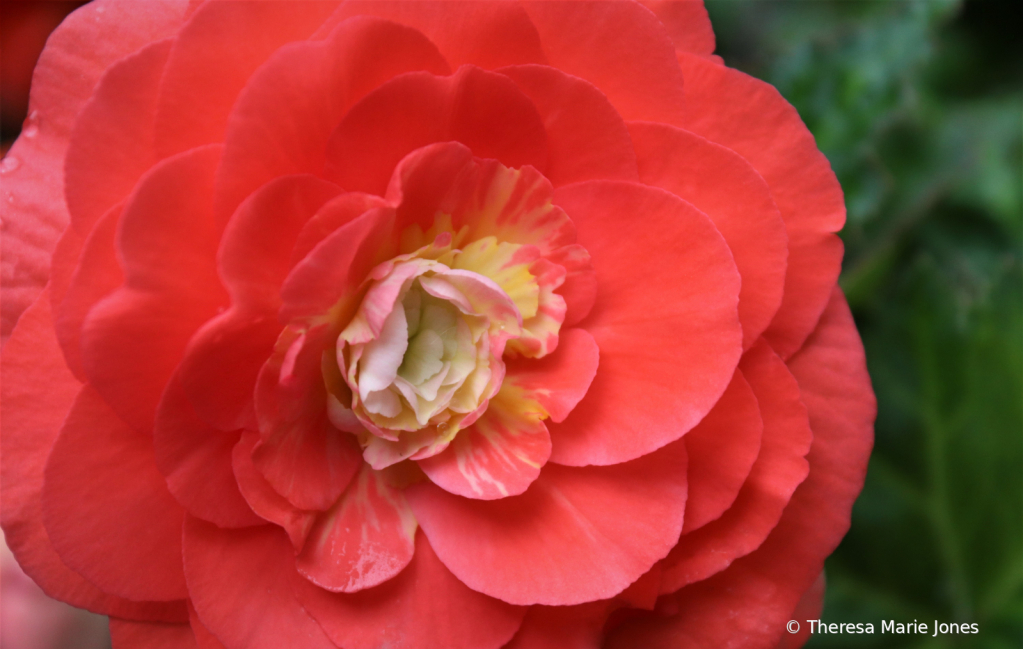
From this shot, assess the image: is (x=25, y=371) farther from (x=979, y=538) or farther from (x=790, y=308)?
(x=979, y=538)

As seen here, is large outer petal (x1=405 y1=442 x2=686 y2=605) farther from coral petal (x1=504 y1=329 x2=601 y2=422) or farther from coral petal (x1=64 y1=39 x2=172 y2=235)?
coral petal (x1=64 y1=39 x2=172 y2=235)

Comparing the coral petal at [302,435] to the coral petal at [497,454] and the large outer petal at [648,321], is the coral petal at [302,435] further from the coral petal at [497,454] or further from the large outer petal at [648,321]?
the large outer petal at [648,321]

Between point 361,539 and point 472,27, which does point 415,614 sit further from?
point 472,27

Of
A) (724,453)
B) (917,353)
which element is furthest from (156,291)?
(917,353)

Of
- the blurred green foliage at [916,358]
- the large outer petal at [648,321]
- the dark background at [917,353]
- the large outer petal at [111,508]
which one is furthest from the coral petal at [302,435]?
the blurred green foliage at [916,358]

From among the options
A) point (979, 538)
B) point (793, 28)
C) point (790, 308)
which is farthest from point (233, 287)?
point (793, 28)
